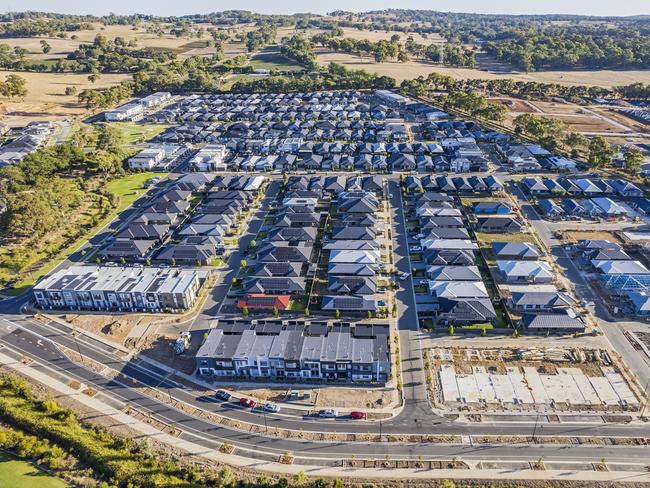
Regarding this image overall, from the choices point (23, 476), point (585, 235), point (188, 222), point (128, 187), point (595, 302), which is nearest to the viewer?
point (23, 476)

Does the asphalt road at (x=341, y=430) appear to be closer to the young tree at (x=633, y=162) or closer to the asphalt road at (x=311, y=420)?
the asphalt road at (x=311, y=420)

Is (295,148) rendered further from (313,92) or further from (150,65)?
(150,65)

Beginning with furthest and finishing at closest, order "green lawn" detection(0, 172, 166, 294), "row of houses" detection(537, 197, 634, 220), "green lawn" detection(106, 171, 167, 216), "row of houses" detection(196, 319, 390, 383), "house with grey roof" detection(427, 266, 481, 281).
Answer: "green lawn" detection(106, 171, 167, 216), "row of houses" detection(537, 197, 634, 220), "green lawn" detection(0, 172, 166, 294), "house with grey roof" detection(427, 266, 481, 281), "row of houses" detection(196, 319, 390, 383)

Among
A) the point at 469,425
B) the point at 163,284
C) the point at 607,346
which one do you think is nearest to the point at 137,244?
the point at 163,284

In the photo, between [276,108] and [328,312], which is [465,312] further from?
[276,108]

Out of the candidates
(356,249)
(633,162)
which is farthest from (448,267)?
(633,162)

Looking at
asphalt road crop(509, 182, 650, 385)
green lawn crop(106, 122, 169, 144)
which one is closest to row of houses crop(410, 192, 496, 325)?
asphalt road crop(509, 182, 650, 385)

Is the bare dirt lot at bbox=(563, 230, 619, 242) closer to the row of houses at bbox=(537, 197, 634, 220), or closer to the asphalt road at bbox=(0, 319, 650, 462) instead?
the row of houses at bbox=(537, 197, 634, 220)
